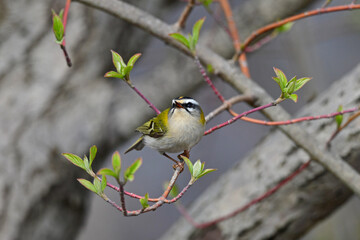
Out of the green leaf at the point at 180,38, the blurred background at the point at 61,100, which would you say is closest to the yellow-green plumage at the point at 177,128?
the green leaf at the point at 180,38

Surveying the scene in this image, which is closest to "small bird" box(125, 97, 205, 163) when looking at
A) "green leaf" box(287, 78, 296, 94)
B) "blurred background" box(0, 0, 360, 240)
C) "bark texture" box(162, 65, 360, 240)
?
"green leaf" box(287, 78, 296, 94)

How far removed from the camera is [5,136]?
1.90 meters

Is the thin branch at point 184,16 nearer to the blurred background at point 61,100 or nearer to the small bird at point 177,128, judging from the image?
the small bird at point 177,128

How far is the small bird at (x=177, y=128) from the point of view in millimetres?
1079

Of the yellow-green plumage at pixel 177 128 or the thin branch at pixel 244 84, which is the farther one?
the thin branch at pixel 244 84

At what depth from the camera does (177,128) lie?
1.11 metres

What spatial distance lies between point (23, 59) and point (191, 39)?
1.15 meters

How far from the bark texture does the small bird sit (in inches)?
21.2

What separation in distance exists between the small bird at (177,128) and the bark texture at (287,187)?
0.54m

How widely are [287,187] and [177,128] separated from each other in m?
0.63

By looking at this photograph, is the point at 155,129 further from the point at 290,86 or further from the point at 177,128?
the point at 290,86

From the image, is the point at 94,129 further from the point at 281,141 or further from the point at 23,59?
the point at 281,141

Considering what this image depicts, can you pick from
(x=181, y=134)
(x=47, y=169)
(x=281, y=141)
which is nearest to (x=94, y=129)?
(x=47, y=169)

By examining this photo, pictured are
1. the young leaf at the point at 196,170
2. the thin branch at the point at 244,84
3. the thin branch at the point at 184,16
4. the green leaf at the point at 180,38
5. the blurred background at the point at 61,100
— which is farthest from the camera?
the blurred background at the point at 61,100
